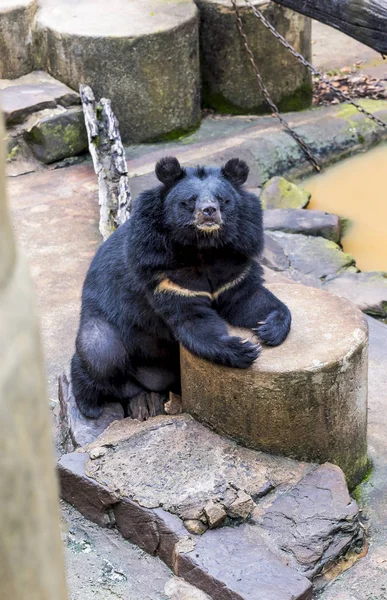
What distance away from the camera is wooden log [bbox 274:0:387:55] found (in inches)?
217

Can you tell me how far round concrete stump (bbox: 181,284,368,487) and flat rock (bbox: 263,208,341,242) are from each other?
3.48 metres

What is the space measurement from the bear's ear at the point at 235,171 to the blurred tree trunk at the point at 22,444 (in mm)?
3394

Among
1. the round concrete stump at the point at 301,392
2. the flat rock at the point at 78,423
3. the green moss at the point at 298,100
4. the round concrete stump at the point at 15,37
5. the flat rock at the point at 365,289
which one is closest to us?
the round concrete stump at the point at 301,392

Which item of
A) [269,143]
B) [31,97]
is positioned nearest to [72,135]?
[31,97]

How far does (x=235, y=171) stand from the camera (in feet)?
13.8

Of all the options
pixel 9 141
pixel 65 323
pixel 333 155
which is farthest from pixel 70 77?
pixel 65 323

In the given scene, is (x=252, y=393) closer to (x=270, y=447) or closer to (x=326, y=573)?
(x=270, y=447)

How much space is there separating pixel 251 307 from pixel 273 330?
246 mm

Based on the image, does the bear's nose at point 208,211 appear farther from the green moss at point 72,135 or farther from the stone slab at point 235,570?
the green moss at point 72,135

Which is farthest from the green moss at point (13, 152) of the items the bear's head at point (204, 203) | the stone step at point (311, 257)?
the bear's head at point (204, 203)

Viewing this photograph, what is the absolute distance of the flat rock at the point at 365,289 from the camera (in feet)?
21.9

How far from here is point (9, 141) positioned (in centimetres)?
866

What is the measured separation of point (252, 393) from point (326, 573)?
2.79 ft

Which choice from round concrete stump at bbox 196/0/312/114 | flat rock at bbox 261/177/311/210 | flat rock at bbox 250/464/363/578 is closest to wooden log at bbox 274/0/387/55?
flat rock at bbox 261/177/311/210
